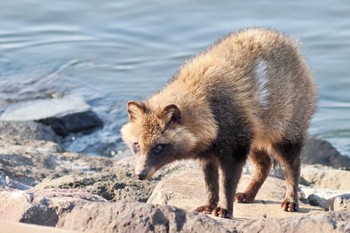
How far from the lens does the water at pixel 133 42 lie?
56.9 feet

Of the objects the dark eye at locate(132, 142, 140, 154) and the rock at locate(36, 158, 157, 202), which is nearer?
the dark eye at locate(132, 142, 140, 154)

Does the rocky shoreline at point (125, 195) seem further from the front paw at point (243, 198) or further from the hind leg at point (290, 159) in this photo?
the hind leg at point (290, 159)

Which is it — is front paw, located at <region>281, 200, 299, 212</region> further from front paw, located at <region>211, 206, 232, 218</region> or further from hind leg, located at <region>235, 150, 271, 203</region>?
front paw, located at <region>211, 206, 232, 218</region>

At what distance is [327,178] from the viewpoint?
38.4 feet

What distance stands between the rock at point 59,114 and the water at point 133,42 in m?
0.41

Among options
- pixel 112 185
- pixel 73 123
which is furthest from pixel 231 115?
pixel 73 123

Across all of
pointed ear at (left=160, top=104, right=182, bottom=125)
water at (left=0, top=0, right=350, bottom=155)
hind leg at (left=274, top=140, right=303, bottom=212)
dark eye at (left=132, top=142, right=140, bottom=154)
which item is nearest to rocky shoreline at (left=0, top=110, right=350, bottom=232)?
hind leg at (left=274, top=140, right=303, bottom=212)

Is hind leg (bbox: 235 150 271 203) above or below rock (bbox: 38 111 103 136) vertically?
below

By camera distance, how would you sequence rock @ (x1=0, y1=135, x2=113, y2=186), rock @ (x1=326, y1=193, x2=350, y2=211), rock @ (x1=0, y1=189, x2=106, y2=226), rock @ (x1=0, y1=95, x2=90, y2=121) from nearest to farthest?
rock @ (x1=0, y1=189, x2=106, y2=226) < rock @ (x1=326, y1=193, x2=350, y2=211) < rock @ (x1=0, y1=135, x2=113, y2=186) < rock @ (x1=0, y1=95, x2=90, y2=121)

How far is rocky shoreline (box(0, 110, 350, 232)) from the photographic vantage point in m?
6.69

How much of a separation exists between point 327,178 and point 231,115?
3273 mm

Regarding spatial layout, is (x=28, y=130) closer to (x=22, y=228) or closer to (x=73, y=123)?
(x=73, y=123)

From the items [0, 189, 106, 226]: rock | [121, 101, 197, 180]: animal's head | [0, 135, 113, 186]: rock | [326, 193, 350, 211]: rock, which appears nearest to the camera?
[0, 189, 106, 226]: rock

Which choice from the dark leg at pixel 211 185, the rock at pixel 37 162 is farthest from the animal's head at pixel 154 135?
the rock at pixel 37 162
